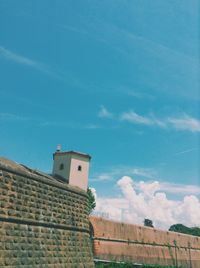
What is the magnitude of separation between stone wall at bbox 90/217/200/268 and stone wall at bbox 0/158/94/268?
603 cm

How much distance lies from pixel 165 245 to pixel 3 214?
19.3 metres

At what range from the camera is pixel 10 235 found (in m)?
7.82

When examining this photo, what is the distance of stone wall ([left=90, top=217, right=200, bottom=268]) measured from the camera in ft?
57.6

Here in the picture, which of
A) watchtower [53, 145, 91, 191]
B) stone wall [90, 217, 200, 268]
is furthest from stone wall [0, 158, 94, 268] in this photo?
watchtower [53, 145, 91, 191]

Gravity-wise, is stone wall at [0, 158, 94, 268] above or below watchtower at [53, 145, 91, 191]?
below

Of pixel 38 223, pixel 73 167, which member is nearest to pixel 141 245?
pixel 73 167

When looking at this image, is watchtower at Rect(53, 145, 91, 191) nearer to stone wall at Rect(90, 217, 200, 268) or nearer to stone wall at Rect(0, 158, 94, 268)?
stone wall at Rect(90, 217, 200, 268)

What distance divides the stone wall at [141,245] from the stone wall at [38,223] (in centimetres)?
603

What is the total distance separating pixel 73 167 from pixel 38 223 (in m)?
13.2

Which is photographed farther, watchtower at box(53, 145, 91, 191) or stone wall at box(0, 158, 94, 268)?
watchtower at box(53, 145, 91, 191)

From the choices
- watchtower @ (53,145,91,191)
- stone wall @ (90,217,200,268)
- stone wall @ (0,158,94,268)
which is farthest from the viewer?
watchtower @ (53,145,91,191)

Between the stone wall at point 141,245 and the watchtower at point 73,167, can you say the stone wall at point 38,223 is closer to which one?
the stone wall at point 141,245

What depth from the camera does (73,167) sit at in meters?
22.2

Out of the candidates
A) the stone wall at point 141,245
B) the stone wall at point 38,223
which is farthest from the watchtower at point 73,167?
the stone wall at point 38,223
